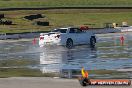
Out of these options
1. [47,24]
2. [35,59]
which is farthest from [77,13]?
[35,59]

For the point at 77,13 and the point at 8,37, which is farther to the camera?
the point at 77,13

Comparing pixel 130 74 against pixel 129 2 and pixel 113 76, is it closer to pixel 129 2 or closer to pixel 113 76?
pixel 113 76

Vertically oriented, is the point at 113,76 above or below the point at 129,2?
below

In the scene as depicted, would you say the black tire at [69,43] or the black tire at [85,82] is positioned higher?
the black tire at [69,43]

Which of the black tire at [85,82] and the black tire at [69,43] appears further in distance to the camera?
the black tire at [69,43]

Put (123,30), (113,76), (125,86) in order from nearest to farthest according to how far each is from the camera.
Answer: (125,86) → (113,76) → (123,30)

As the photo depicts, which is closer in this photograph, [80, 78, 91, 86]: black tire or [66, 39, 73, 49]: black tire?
[80, 78, 91, 86]: black tire

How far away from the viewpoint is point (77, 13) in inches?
3241

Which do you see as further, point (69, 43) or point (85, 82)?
point (69, 43)

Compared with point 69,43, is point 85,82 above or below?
below

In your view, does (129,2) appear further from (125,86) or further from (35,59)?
(125,86)

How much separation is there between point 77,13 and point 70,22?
813 centimetres

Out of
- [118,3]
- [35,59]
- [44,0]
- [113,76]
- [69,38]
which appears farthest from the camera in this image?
[44,0]

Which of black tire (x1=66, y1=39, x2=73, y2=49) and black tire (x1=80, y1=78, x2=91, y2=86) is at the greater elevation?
black tire (x1=66, y1=39, x2=73, y2=49)
